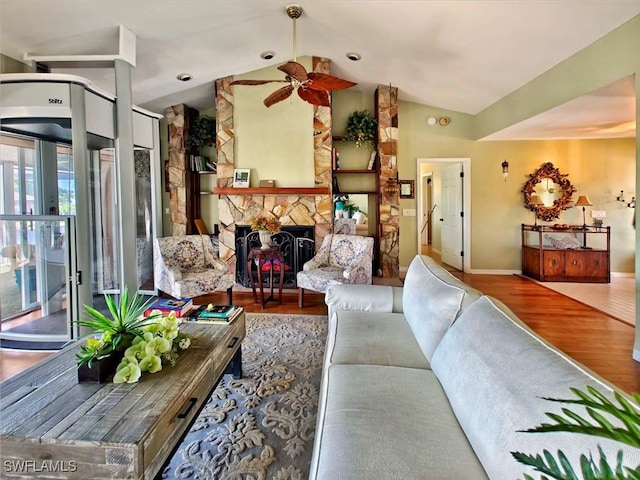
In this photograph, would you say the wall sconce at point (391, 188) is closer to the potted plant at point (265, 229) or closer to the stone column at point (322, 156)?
the stone column at point (322, 156)

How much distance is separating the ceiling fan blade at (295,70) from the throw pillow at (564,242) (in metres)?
4.88

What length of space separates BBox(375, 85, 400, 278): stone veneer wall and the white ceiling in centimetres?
34

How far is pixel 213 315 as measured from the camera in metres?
2.32

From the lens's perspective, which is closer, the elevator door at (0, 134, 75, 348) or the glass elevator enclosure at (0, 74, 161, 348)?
the glass elevator enclosure at (0, 74, 161, 348)

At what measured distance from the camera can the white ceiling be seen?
2.96 metres

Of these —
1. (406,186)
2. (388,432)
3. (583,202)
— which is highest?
(406,186)

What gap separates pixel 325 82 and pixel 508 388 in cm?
292

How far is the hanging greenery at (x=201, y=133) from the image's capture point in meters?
5.88

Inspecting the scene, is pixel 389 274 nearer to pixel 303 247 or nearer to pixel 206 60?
pixel 303 247

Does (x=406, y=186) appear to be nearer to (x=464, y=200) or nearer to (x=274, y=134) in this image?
(x=464, y=200)

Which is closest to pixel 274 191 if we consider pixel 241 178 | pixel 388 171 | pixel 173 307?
pixel 241 178

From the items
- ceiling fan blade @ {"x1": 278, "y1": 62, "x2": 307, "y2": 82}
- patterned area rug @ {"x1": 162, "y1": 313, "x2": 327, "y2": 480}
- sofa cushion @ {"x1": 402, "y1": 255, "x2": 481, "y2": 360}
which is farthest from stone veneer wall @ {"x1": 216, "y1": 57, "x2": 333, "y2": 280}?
sofa cushion @ {"x1": 402, "y1": 255, "x2": 481, "y2": 360}

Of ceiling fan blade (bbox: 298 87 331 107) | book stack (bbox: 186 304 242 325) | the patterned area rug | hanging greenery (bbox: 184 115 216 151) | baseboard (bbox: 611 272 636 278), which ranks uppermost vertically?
hanging greenery (bbox: 184 115 216 151)

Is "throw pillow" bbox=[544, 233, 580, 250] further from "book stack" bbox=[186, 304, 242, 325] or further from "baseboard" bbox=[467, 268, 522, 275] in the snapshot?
"book stack" bbox=[186, 304, 242, 325]
